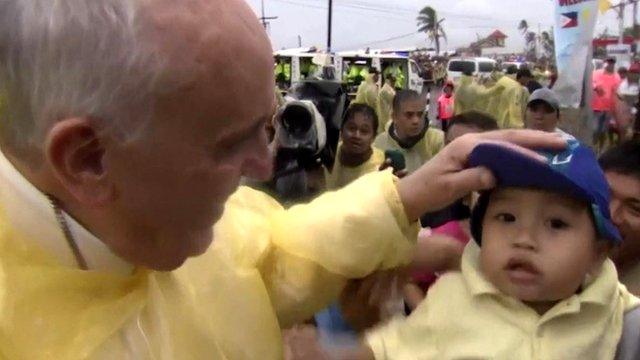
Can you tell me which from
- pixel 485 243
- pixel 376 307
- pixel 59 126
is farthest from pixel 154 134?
pixel 485 243

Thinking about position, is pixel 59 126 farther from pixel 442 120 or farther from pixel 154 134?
pixel 442 120

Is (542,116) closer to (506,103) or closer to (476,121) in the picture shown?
(476,121)

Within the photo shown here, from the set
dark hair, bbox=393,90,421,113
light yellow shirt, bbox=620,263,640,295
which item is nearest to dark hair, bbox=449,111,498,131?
light yellow shirt, bbox=620,263,640,295

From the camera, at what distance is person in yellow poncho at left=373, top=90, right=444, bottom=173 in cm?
548

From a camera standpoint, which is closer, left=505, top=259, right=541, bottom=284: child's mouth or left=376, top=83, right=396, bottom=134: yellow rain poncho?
left=505, top=259, right=541, bottom=284: child's mouth

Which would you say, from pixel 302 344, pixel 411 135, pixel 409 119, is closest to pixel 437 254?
pixel 302 344

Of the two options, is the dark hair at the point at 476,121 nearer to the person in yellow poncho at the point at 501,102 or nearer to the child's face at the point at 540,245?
the child's face at the point at 540,245

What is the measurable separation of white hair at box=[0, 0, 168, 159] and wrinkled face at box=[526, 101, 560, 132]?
4.64 meters

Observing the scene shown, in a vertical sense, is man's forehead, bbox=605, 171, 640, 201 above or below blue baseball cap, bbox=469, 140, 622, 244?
below

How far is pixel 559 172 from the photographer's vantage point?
1432 mm

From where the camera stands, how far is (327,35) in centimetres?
3266

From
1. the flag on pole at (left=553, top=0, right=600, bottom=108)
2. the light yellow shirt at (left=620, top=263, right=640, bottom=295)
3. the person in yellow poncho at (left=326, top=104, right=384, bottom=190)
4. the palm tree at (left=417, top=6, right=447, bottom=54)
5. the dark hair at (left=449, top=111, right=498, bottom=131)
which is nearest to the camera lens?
the light yellow shirt at (left=620, top=263, right=640, bottom=295)

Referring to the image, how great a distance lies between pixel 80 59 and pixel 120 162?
0.40 ft

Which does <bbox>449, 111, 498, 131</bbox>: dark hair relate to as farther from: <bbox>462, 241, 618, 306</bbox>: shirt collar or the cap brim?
the cap brim
